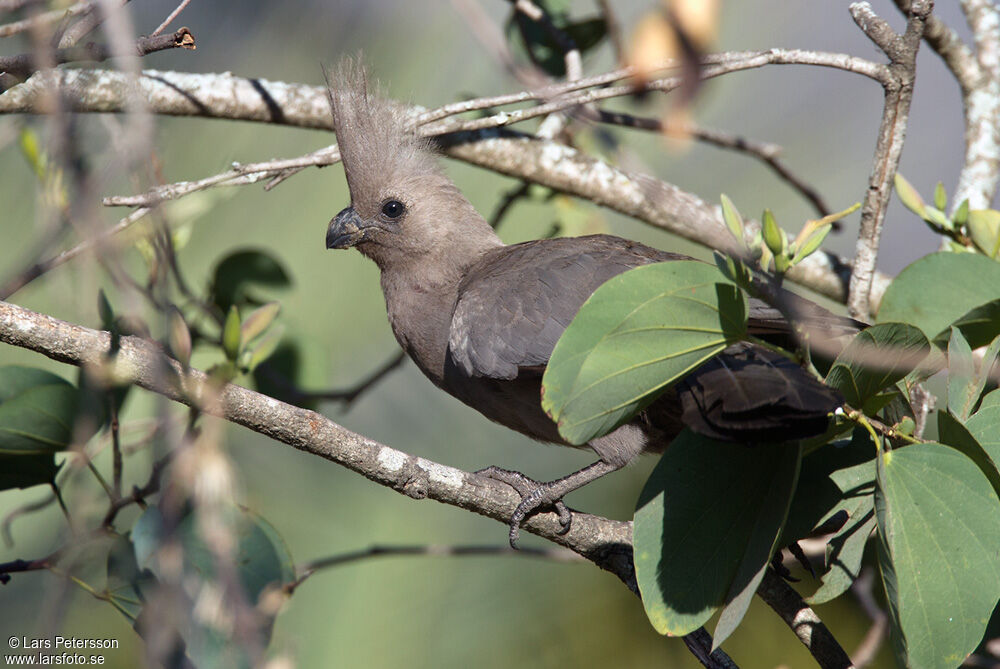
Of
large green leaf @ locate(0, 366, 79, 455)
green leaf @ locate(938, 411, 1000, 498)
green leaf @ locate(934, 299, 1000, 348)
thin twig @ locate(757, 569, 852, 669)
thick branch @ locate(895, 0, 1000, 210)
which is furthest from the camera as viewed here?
thick branch @ locate(895, 0, 1000, 210)

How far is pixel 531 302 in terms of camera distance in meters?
2.85

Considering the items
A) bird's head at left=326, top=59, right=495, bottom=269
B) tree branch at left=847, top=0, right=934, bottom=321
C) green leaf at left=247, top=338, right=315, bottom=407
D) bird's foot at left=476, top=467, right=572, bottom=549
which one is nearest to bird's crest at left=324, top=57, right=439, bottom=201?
bird's head at left=326, top=59, right=495, bottom=269

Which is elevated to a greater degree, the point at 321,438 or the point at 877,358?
the point at 877,358

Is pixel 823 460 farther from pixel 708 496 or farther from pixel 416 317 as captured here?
pixel 416 317

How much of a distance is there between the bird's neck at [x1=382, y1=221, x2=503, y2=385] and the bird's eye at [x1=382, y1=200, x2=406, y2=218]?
0.65 feet

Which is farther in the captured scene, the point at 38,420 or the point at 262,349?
the point at 262,349

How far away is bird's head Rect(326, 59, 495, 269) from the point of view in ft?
11.4

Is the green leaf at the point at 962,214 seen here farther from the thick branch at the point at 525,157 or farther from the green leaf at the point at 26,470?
the green leaf at the point at 26,470

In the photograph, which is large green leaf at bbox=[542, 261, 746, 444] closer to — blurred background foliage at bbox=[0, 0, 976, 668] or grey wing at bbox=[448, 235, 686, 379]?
grey wing at bbox=[448, 235, 686, 379]

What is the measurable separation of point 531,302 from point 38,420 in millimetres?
1429

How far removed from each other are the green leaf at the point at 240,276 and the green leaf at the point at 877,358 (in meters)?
2.17

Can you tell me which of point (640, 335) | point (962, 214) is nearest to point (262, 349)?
point (640, 335)

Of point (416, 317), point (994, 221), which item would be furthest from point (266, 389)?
point (994, 221)

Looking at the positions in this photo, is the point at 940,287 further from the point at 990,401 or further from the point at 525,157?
the point at 525,157
